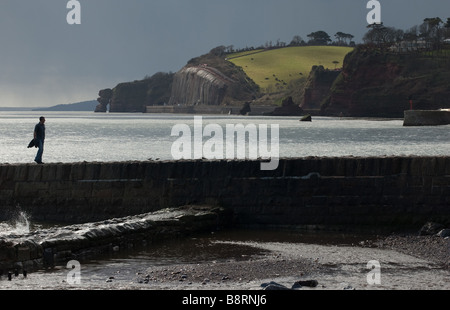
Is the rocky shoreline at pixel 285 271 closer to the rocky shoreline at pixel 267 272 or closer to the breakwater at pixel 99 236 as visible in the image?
the rocky shoreline at pixel 267 272

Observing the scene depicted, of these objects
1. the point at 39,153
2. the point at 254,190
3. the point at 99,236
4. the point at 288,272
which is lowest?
the point at 288,272

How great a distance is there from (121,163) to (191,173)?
87.1 inches

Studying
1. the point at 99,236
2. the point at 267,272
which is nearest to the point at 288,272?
the point at 267,272

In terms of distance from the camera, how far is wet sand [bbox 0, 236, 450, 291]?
47.1 feet

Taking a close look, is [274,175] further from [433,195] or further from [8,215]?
[8,215]

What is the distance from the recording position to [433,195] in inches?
805

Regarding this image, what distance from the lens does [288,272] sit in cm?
1552

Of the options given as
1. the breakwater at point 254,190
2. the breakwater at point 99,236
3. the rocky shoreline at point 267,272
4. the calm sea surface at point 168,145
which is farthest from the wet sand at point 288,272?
the calm sea surface at point 168,145

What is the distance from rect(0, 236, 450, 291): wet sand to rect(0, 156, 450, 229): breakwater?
2372 millimetres

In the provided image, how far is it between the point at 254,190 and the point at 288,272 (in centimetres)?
615

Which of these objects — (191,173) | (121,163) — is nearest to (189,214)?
(191,173)

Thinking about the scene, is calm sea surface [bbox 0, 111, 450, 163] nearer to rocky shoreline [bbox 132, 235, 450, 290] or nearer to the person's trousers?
the person's trousers

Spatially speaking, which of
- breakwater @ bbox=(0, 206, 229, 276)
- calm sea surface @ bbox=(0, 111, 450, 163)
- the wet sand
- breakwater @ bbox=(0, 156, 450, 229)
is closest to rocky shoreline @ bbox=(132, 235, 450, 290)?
the wet sand

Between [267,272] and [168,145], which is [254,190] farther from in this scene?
[168,145]
